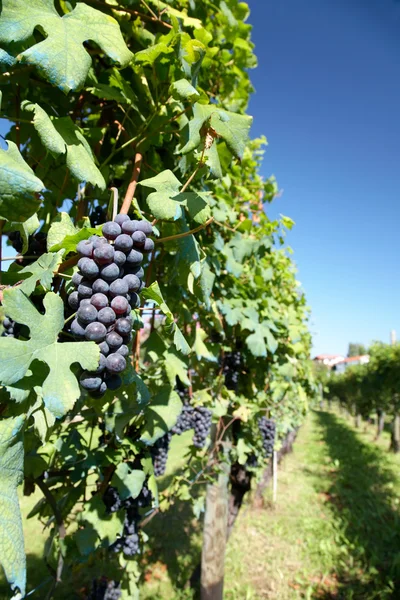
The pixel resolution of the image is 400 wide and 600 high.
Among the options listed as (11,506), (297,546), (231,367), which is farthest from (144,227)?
(297,546)

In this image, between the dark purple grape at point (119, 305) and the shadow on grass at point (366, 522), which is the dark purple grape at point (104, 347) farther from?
the shadow on grass at point (366, 522)

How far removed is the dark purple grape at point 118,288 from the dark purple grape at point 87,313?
56 millimetres

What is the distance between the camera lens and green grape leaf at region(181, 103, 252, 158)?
1019 millimetres

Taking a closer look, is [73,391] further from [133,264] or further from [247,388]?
[247,388]

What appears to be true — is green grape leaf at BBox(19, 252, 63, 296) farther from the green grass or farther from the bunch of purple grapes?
the green grass

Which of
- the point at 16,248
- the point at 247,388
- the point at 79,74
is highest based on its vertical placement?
the point at 79,74

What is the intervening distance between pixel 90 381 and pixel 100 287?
0.66 ft

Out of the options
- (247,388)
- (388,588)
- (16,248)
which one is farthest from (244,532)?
(16,248)

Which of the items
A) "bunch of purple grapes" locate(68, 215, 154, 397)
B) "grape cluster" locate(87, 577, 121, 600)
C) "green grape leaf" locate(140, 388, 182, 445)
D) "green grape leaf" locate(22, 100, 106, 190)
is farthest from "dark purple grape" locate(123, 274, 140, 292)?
"grape cluster" locate(87, 577, 121, 600)

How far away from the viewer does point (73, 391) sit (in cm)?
74

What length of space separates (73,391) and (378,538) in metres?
8.08

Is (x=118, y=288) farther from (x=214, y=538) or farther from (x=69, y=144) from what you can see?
(x=214, y=538)

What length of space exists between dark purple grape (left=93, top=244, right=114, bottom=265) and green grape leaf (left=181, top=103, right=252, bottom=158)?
1.12 ft

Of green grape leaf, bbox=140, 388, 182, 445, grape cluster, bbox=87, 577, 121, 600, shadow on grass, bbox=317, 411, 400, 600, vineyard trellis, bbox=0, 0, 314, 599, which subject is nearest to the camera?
vineyard trellis, bbox=0, 0, 314, 599
